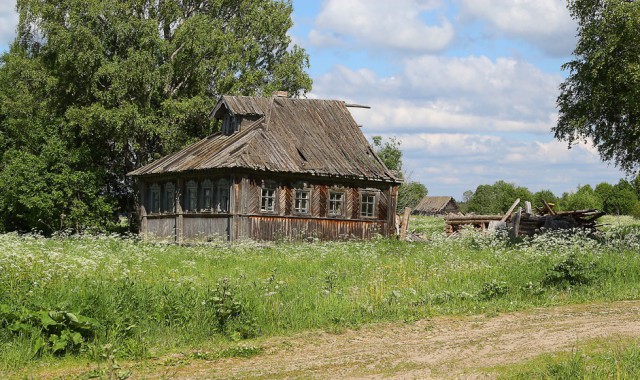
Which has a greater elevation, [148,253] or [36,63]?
[36,63]

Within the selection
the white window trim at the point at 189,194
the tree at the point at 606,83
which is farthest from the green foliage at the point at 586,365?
the white window trim at the point at 189,194

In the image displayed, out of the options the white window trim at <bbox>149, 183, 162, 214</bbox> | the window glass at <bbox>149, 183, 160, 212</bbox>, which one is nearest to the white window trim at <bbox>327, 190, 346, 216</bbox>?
the white window trim at <bbox>149, 183, 162, 214</bbox>

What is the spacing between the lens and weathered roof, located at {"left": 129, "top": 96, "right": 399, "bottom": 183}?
29688mm

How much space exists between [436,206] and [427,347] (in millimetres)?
95361

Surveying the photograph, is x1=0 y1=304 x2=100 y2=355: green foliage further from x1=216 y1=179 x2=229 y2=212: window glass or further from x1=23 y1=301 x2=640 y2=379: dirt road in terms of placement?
x1=216 y1=179 x2=229 y2=212: window glass

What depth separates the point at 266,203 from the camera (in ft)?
97.9

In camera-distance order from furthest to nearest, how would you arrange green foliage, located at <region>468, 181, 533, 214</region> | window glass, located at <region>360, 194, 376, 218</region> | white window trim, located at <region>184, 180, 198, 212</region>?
green foliage, located at <region>468, 181, 533, 214</region> < window glass, located at <region>360, 194, 376, 218</region> < white window trim, located at <region>184, 180, 198, 212</region>

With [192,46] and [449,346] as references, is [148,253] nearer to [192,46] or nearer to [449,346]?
[449,346]

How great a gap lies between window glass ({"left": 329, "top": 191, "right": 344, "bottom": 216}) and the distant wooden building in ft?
236

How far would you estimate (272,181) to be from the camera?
2992cm

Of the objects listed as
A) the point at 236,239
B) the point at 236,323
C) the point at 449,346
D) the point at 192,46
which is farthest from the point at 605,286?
the point at 192,46

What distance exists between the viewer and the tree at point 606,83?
2652 cm

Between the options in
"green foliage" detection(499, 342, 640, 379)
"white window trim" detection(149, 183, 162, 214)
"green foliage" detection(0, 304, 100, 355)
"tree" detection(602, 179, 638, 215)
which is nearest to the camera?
"green foliage" detection(499, 342, 640, 379)

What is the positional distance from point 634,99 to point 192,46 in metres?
20.7
